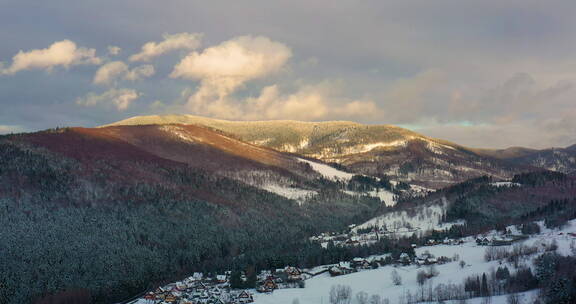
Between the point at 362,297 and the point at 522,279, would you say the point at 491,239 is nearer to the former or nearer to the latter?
the point at 522,279

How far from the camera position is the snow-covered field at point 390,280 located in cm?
11225

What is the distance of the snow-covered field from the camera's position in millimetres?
112250

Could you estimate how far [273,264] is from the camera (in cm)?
14112

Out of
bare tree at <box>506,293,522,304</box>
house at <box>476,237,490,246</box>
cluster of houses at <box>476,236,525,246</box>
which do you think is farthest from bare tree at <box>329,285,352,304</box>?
cluster of houses at <box>476,236,525,246</box>

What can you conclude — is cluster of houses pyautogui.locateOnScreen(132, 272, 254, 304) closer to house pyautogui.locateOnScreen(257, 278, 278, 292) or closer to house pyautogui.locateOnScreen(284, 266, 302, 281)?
house pyautogui.locateOnScreen(257, 278, 278, 292)

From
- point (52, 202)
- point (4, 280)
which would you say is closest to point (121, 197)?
point (52, 202)

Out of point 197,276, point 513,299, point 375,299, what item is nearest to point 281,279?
point 197,276

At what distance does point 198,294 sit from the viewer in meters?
115

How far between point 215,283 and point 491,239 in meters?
85.0

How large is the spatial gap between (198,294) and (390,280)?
4540 centimetres

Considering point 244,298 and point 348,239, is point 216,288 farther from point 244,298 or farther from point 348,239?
point 348,239

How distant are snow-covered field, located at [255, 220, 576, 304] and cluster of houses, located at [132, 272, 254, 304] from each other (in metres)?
4.90

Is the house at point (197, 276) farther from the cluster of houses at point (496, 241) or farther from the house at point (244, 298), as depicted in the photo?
the cluster of houses at point (496, 241)

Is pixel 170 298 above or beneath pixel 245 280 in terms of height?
beneath
